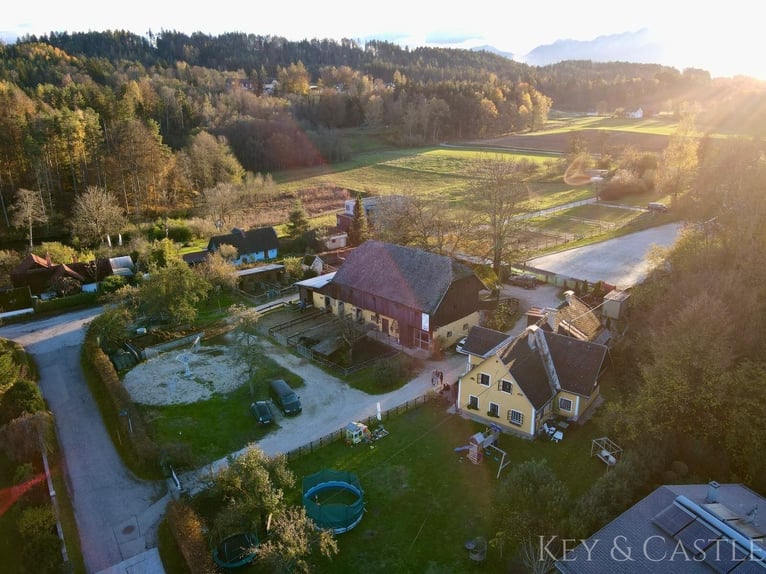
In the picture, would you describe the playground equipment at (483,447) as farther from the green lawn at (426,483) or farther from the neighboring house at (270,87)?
the neighboring house at (270,87)

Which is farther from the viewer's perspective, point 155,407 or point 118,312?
point 118,312

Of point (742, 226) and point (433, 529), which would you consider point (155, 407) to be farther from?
point (742, 226)

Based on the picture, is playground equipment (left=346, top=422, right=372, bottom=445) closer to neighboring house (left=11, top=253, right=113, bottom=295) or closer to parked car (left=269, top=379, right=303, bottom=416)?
parked car (left=269, top=379, right=303, bottom=416)

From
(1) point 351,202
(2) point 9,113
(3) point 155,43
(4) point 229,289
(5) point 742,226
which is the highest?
(3) point 155,43

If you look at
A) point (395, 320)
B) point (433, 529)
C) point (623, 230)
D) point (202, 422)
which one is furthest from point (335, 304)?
point (623, 230)

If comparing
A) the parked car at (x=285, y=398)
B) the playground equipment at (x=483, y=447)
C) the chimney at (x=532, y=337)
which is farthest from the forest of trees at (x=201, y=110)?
the playground equipment at (x=483, y=447)

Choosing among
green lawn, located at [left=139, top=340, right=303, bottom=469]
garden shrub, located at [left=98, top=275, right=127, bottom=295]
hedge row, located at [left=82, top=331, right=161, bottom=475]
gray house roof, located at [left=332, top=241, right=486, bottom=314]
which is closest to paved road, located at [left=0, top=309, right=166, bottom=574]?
hedge row, located at [left=82, top=331, right=161, bottom=475]

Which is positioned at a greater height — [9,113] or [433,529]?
[9,113]
